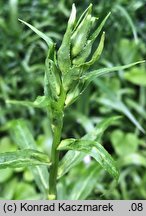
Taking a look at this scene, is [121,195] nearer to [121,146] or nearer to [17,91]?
[121,146]

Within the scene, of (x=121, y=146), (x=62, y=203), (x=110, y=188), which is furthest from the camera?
(x=121, y=146)

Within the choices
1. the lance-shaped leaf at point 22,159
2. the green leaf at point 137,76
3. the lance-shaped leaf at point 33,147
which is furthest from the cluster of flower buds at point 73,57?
the green leaf at point 137,76

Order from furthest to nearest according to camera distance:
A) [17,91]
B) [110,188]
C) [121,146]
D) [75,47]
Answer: [17,91] → [121,146] → [110,188] → [75,47]

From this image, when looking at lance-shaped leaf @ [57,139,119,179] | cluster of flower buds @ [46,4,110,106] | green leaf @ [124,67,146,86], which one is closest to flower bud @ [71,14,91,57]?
cluster of flower buds @ [46,4,110,106]

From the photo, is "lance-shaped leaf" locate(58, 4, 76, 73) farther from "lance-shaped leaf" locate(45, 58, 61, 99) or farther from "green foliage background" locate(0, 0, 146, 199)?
"green foliage background" locate(0, 0, 146, 199)

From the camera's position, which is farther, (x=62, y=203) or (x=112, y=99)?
(x=112, y=99)

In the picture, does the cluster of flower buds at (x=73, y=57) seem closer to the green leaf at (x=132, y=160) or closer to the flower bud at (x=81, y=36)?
the flower bud at (x=81, y=36)

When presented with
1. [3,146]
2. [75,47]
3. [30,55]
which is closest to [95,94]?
[30,55]
